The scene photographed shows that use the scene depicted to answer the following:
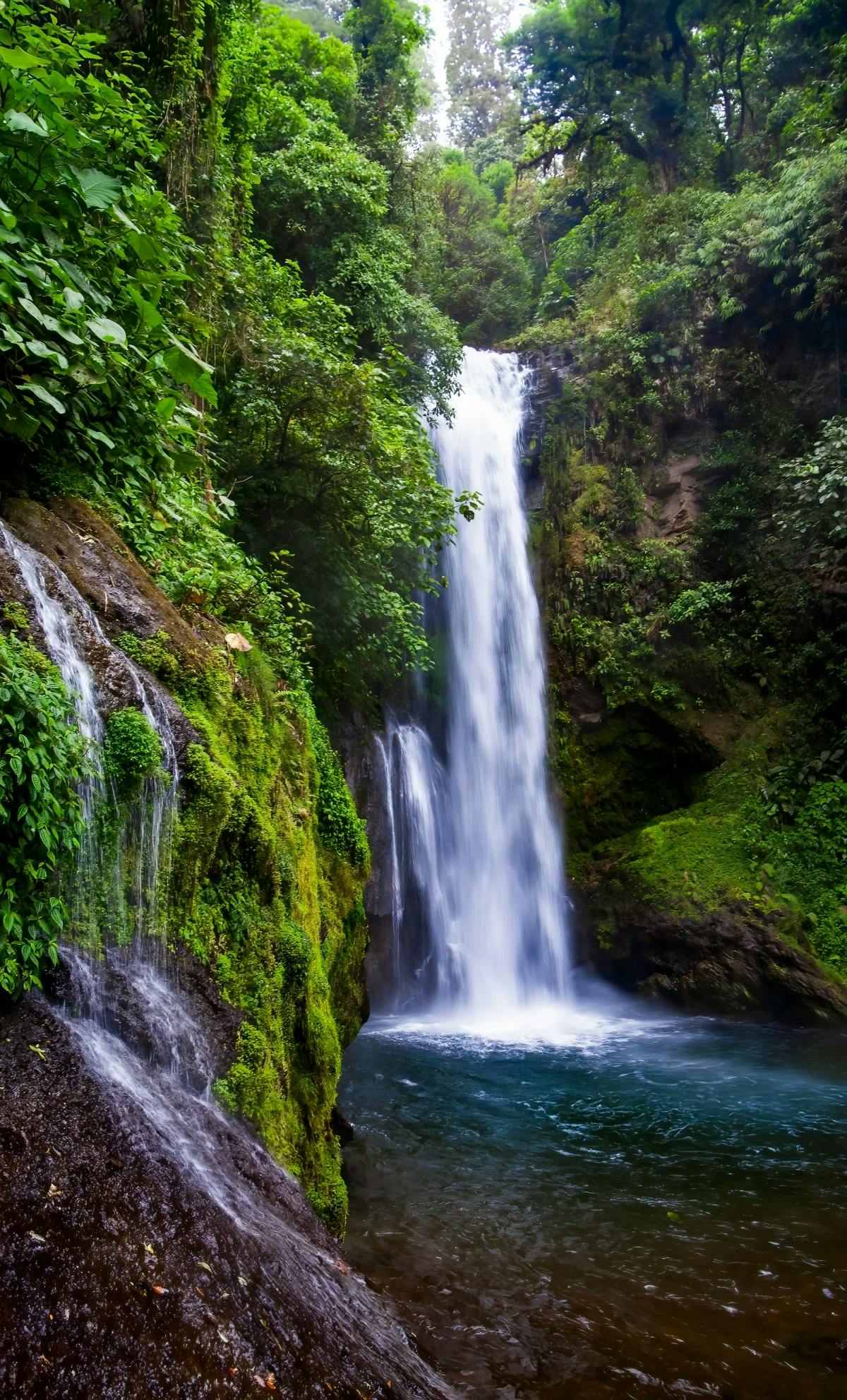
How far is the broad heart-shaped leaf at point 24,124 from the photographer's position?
344 cm

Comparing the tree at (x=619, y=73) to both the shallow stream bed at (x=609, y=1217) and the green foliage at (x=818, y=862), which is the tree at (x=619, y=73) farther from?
the shallow stream bed at (x=609, y=1217)

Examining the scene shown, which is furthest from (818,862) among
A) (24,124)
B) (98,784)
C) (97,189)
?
(24,124)

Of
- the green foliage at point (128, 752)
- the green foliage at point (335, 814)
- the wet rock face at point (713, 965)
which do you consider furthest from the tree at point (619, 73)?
the green foliage at point (128, 752)

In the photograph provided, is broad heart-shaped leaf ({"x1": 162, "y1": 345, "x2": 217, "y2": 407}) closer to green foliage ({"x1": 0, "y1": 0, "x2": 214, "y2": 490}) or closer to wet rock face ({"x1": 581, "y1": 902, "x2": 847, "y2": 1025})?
green foliage ({"x1": 0, "y1": 0, "x2": 214, "y2": 490})

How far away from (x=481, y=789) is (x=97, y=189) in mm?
10571

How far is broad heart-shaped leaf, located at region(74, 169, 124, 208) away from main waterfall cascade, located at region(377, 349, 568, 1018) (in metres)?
A: 8.42

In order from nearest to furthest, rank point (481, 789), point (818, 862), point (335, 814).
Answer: point (335, 814), point (818, 862), point (481, 789)

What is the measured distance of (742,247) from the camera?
14.9m

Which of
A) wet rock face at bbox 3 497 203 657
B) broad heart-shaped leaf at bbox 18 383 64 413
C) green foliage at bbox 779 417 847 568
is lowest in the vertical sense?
wet rock face at bbox 3 497 203 657

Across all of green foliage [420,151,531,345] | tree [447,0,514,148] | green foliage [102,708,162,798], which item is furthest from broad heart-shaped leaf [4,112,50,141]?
tree [447,0,514,148]

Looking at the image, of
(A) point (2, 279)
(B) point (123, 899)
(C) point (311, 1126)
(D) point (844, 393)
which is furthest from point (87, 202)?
(D) point (844, 393)

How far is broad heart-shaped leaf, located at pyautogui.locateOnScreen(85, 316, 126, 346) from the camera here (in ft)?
12.8

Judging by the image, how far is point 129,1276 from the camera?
213cm

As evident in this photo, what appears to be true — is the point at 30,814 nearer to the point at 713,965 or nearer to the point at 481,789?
the point at 713,965
